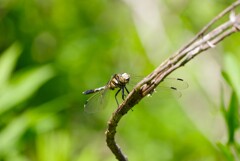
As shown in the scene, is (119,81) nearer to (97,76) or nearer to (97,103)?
(97,103)

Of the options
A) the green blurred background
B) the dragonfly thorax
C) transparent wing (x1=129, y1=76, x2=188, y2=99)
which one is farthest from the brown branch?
the green blurred background

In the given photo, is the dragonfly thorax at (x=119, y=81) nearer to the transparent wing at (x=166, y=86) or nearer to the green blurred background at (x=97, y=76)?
the transparent wing at (x=166, y=86)

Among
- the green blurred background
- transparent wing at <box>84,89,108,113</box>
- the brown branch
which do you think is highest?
the green blurred background

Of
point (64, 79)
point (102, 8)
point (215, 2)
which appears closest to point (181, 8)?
point (215, 2)

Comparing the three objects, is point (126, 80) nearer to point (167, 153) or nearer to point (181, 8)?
point (167, 153)

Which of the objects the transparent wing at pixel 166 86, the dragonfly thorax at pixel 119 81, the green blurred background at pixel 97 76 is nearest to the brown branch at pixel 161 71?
the dragonfly thorax at pixel 119 81

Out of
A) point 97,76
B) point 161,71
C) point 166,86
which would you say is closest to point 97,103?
point 166,86

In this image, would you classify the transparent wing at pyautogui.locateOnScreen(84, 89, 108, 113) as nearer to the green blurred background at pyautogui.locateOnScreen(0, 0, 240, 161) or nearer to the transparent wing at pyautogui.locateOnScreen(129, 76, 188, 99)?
the transparent wing at pyautogui.locateOnScreen(129, 76, 188, 99)

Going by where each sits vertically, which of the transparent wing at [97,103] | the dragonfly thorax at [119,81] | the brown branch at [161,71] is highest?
the transparent wing at [97,103]
